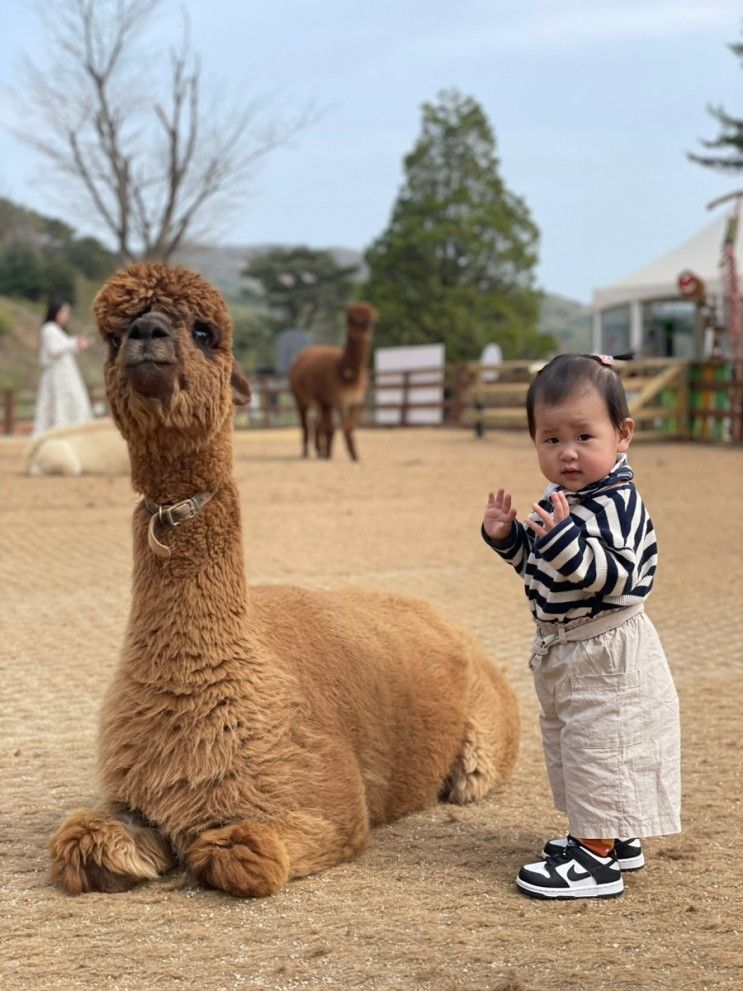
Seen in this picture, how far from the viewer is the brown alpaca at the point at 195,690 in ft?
9.68

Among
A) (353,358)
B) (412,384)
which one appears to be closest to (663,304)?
A: (412,384)

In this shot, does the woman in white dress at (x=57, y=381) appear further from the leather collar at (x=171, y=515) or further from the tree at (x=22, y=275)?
the tree at (x=22, y=275)

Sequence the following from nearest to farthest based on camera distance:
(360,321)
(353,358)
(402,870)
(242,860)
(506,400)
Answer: (242,860) → (402,870) → (360,321) → (353,358) → (506,400)

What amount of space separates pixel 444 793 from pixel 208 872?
1.16 meters

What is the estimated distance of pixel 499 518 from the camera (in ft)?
10.3

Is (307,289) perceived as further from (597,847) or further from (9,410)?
(597,847)

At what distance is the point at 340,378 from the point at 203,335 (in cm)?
1403

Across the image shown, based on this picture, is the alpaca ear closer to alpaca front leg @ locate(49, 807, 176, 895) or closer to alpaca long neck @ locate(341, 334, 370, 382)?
alpaca front leg @ locate(49, 807, 176, 895)

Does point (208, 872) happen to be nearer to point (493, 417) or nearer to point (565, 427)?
point (565, 427)

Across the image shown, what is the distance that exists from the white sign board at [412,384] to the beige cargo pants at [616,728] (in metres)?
25.8

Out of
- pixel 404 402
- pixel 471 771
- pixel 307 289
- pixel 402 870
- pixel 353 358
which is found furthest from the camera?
pixel 307 289

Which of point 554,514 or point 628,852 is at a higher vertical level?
point 554,514

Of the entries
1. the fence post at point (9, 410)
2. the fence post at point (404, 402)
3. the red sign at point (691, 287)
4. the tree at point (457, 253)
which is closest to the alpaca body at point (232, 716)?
the red sign at point (691, 287)

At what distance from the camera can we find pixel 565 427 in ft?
10.1
